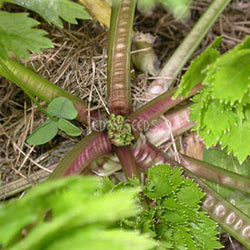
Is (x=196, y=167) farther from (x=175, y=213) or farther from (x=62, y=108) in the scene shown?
(x=62, y=108)

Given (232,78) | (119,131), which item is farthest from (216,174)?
(232,78)

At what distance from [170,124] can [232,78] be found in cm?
42

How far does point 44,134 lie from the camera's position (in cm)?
117

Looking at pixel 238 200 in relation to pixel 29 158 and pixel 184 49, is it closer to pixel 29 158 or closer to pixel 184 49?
pixel 184 49

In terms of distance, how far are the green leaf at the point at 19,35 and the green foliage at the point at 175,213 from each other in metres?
0.37

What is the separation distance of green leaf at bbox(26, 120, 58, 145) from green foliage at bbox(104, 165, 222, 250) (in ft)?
0.86

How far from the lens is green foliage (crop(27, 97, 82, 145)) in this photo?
1171 mm

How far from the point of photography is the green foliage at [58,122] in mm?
1171

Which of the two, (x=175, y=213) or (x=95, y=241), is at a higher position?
(x=95, y=241)

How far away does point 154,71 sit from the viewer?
55.8 inches

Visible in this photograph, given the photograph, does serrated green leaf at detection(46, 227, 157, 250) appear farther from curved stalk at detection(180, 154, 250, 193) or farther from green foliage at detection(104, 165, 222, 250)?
curved stalk at detection(180, 154, 250, 193)

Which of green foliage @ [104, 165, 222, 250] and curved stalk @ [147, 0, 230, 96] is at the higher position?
curved stalk @ [147, 0, 230, 96]

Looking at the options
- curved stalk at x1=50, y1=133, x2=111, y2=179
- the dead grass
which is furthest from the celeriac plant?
the dead grass

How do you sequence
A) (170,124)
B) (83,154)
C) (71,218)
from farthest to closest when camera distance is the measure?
(170,124)
(83,154)
(71,218)
